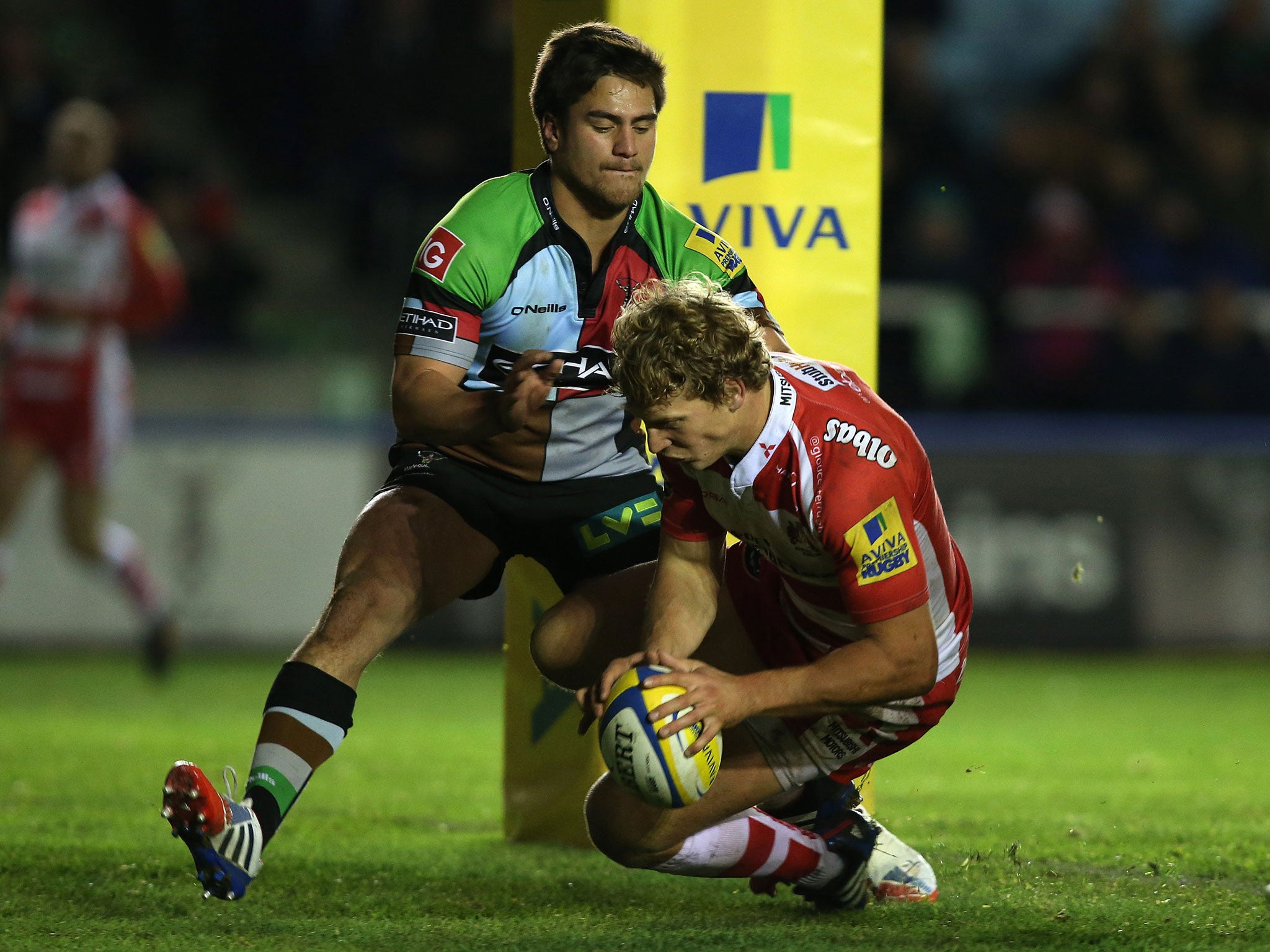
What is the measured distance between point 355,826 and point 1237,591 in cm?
702

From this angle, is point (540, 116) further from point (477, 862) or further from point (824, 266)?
point (477, 862)

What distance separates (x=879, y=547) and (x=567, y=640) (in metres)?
1.06

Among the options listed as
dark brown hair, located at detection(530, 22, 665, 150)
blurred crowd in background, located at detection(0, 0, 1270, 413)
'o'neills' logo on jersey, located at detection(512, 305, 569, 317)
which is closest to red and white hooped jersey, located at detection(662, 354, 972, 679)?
'o'neills' logo on jersey, located at detection(512, 305, 569, 317)

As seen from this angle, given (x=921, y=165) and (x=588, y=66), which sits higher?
(x=921, y=165)

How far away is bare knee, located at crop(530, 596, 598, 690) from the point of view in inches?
174

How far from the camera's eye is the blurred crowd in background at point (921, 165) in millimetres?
11633

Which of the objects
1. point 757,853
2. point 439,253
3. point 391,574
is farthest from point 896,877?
point 439,253

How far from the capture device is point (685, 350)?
141 inches

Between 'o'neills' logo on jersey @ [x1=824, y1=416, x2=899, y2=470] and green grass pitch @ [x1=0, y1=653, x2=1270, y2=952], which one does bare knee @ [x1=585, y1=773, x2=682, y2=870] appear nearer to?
green grass pitch @ [x1=0, y1=653, x2=1270, y2=952]

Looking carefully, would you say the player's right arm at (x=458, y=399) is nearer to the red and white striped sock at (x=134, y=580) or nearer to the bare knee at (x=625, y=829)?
the bare knee at (x=625, y=829)

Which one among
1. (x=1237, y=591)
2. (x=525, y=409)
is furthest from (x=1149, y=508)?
(x=525, y=409)

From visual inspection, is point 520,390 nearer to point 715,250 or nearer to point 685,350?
point 685,350

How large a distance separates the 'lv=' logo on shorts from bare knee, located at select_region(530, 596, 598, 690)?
246 millimetres

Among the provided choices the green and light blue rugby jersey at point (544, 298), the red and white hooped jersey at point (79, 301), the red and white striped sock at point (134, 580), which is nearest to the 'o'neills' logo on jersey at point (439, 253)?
the green and light blue rugby jersey at point (544, 298)
